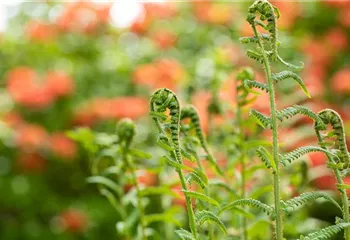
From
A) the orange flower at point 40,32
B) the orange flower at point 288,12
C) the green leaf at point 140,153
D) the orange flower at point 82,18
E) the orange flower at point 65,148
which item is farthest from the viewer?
the orange flower at point 82,18

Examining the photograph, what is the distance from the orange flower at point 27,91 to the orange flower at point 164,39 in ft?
2.32

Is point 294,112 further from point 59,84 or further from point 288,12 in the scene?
point 59,84

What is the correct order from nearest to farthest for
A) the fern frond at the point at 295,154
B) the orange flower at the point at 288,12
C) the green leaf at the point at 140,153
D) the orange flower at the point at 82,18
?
the fern frond at the point at 295,154 < the green leaf at the point at 140,153 < the orange flower at the point at 288,12 < the orange flower at the point at 82,18

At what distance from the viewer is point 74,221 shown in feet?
10.8

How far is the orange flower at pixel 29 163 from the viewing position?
372 cm

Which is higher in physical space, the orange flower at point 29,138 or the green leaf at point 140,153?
the orange flower at point 29,138

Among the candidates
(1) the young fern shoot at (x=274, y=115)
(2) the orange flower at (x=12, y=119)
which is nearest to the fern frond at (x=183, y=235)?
(1) the young fern shoot at (x=274, y=115)

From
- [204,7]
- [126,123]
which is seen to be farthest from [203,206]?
[204,7]

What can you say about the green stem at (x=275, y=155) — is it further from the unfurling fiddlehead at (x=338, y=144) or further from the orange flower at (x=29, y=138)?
the orange flower at (x=29, y=138)

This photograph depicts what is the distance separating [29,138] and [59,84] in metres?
0.40

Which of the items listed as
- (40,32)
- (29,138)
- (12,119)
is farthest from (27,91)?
(40,32)

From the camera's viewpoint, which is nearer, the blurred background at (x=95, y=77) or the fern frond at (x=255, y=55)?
the fern frond at (x=255, y=55)

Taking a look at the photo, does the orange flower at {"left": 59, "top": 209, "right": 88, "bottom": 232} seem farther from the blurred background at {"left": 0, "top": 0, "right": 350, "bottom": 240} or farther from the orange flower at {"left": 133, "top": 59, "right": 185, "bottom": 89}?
the orange flower at {"left": 133, "top": 59, "right": 185, "bottom": 89}

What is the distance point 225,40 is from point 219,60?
1.57 metres
